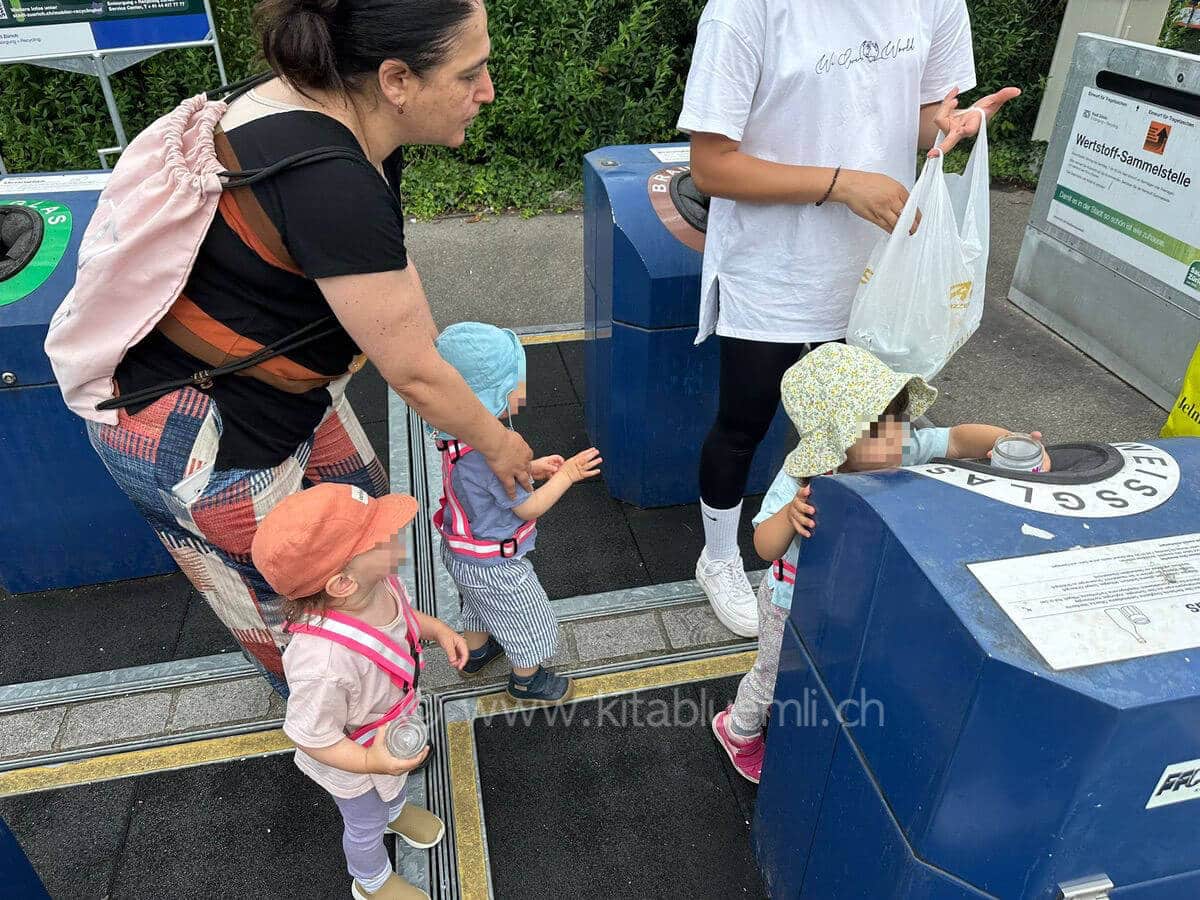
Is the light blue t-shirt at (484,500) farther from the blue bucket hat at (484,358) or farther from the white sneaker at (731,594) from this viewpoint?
the white sneaker at (731,594)

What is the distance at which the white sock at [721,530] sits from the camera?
272 centimetres

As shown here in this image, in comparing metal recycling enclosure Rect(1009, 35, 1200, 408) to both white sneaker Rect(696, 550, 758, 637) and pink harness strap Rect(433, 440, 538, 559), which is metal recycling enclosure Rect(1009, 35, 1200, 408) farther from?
pink harness strap Rect(433, 440, 538, 559)

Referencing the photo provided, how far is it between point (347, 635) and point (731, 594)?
1.49m

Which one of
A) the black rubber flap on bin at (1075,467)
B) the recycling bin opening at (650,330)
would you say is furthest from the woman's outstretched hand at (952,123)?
the recycling bin opening at (650,330)

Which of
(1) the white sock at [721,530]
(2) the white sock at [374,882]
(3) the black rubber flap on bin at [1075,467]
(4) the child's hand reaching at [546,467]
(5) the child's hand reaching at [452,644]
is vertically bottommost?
(2) the white sock at [374,882]

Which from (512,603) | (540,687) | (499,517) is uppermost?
(499,517)

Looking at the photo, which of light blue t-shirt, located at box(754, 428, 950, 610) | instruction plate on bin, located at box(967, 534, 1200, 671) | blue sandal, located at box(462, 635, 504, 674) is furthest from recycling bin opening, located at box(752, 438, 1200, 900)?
blue sandal, located at box(462, 635, 504, 674)

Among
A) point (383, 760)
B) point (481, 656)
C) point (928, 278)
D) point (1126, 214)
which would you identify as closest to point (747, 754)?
point (481, 656)

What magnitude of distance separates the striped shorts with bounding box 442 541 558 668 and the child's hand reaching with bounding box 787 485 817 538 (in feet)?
2.76

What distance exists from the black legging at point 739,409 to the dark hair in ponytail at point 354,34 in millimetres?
1158

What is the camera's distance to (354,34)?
1.41m

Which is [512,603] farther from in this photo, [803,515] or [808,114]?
[808,114]

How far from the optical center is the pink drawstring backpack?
4.70ft

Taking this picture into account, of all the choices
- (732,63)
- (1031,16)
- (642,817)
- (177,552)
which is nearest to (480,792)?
(642,817)
